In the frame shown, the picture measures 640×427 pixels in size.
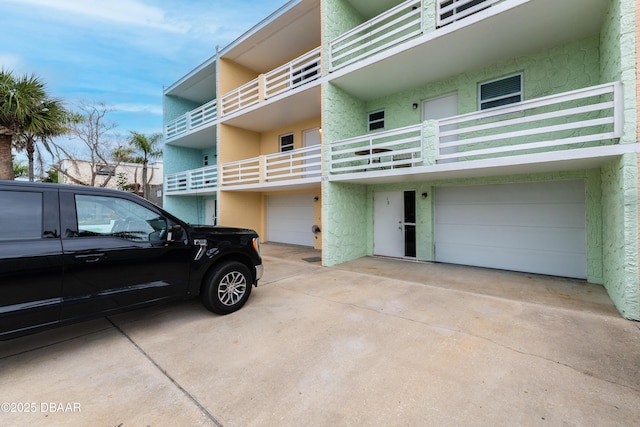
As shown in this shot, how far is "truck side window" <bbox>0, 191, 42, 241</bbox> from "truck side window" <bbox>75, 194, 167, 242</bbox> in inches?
13.2

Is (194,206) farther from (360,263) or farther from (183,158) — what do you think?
(360,263)

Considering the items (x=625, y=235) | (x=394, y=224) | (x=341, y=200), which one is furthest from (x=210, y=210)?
(x=625, y=235)

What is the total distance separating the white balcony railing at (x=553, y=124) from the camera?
4.17m

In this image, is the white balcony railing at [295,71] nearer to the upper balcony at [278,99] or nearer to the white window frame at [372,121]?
the upper balcony at [278,99]

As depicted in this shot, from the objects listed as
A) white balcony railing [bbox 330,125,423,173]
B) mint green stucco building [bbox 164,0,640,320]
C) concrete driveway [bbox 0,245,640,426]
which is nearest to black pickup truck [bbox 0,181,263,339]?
concrete driveway [bbox 0,245,640,426]

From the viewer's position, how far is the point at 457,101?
7.25 meters

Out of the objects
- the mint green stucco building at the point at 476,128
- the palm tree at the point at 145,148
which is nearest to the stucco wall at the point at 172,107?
the palm tree at the point at 145,148

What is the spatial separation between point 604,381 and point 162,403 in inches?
163

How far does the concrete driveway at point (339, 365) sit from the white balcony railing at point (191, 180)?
344 inches

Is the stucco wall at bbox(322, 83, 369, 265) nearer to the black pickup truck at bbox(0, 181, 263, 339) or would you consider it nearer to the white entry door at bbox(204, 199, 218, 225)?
the black pickup truck at bbox(0, 181, 263, 339)

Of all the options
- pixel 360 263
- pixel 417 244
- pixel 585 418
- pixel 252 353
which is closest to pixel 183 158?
pixel 360 263

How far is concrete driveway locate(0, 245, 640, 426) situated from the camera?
84.3 inches

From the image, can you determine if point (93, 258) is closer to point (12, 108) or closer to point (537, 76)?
point (12, 108)

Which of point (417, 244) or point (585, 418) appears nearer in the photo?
point (585, 418)
